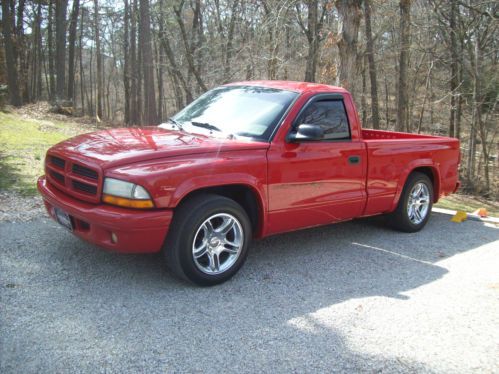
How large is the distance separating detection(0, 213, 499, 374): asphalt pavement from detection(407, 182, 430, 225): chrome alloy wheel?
94 centimetres

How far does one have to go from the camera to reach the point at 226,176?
425 centimetres

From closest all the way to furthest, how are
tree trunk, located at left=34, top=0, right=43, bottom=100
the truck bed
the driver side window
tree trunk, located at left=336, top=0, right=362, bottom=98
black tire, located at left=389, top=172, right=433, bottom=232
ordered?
the driver side window → black tire, located at left=389, top=172, right=433, bottom=232 → the truck bed → tree trunk, located at left=336, top=0, right=362, bottom=98 → tree trunk, located at left=34, top=0, right=43, bottom=100

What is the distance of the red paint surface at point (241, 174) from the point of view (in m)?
3.87

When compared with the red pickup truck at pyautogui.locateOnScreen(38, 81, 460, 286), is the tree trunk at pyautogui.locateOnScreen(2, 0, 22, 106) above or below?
above

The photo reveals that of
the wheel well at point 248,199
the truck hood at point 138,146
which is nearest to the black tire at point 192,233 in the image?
the wheel well at point 248,199

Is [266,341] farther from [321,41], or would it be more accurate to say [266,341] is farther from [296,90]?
[321,41]

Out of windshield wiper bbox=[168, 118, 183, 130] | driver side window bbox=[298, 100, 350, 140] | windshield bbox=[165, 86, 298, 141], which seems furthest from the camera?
windshield wiper bbox=[168, 118, 183, 130]

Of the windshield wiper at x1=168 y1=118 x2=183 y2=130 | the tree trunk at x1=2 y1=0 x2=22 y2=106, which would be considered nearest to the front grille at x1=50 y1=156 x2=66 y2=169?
the windshield wiper at x1=168 y1=118 x2=183 y2=130

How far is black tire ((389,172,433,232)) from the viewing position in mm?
6227

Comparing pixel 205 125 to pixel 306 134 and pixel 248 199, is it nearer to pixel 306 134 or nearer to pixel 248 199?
pixel 248 199

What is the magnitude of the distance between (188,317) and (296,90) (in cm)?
274

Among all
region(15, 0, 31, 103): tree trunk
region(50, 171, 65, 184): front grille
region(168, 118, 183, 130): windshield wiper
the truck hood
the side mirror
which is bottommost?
region(50, 171, 65, 184): front grille

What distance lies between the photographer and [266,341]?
3.40m

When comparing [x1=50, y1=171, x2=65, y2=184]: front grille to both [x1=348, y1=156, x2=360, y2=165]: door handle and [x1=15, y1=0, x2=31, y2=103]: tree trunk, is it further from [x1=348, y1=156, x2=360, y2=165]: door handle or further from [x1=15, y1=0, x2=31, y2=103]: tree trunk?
[x1=15, y1=0, x2=31, y2=103]: tree trunk
